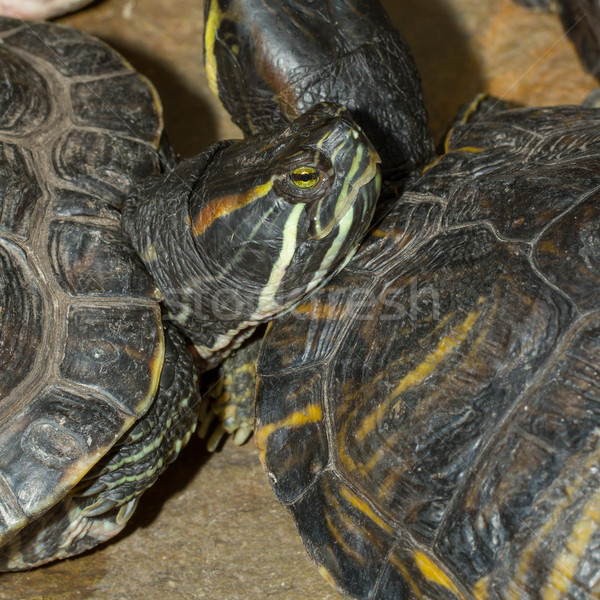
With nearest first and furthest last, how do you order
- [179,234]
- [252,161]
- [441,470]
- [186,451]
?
1. [441,470]
2. [252,161]
3. [179,234]
4. [186,451]

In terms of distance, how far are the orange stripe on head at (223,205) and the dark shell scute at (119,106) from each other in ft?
2.60

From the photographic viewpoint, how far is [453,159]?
304 centimetres

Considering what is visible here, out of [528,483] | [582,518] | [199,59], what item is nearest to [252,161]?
[528,483]

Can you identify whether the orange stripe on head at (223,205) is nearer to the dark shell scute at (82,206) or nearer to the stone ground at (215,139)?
the dark shell scute at (82,206)

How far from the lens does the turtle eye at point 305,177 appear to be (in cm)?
246

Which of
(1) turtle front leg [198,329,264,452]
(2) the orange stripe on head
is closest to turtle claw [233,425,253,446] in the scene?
(1) turtle front leg [198,329,264,452]

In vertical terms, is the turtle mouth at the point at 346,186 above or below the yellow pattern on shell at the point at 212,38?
below

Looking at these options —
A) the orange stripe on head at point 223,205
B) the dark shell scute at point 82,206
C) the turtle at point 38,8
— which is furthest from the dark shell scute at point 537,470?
the turtle at point 38,8

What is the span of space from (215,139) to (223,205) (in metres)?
2.28

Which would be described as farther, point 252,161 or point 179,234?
point 179,234

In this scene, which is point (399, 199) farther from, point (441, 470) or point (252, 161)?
point (441, 470)

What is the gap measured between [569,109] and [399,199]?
1.04m

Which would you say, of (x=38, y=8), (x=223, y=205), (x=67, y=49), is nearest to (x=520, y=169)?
(x=223, y=205)

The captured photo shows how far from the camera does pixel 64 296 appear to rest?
268cm
